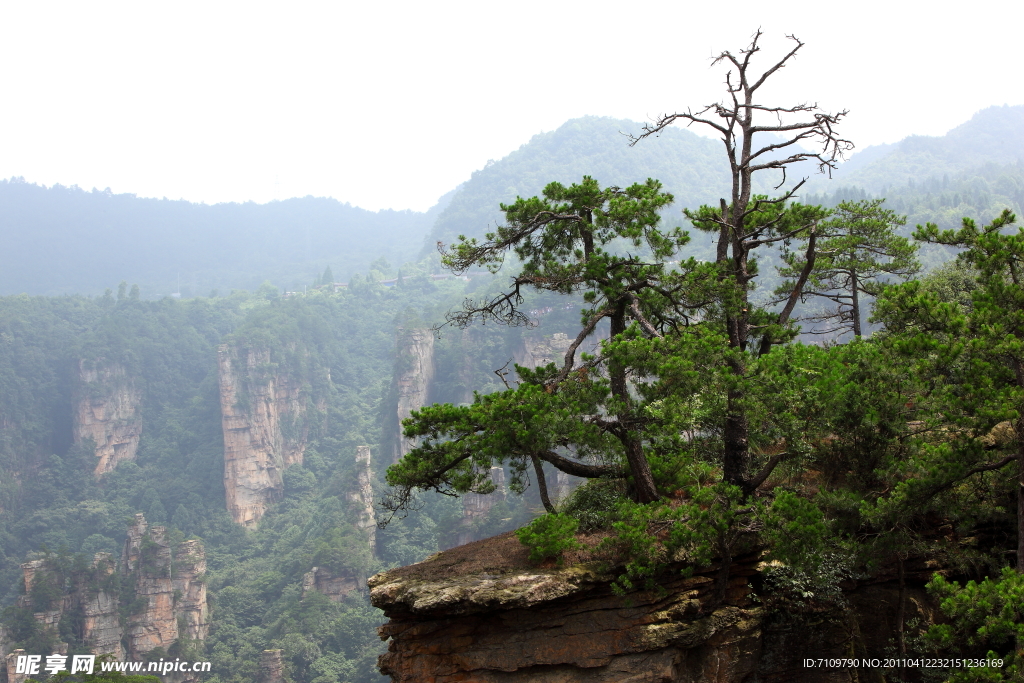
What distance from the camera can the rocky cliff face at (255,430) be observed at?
8700 centimetres

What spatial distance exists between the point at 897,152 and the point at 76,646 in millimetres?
173352

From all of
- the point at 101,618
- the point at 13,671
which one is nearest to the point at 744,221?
the point at 13,671

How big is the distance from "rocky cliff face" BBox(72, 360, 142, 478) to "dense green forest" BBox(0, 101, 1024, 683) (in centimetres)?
91

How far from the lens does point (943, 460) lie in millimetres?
7652

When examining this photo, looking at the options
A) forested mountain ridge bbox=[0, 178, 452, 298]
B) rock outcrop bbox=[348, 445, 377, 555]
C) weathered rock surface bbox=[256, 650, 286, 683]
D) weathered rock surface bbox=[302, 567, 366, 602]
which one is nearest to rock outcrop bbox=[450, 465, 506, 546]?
rock outcrop bbox=[348, 445, 377, 555]

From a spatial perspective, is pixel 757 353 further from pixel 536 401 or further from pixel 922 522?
pixel 536 401

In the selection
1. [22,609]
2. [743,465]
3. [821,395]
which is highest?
[821,395]

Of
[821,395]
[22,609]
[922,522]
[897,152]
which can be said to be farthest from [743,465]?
[897,152]

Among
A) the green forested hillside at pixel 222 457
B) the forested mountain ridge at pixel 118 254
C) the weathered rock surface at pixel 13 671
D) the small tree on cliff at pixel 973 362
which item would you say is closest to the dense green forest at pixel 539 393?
the small tree on cliff at pixel 973 362

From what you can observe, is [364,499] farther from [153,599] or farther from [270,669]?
[270,669]

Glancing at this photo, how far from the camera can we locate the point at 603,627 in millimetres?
8586

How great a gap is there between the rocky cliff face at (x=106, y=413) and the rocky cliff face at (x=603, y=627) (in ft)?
311

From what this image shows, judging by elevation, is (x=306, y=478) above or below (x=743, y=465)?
below

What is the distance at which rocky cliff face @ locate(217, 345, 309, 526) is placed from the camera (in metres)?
87.0
